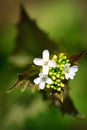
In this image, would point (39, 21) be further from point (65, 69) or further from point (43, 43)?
point (65, 69)

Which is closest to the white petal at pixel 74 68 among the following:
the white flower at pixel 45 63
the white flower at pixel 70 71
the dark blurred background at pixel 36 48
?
the white flower at pixel 70 71

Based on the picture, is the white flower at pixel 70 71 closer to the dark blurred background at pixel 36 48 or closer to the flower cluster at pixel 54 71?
the flower cluster at pixel 54 71

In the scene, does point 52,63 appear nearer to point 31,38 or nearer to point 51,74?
point 51,74

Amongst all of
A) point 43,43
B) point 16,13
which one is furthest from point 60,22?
point 43,43

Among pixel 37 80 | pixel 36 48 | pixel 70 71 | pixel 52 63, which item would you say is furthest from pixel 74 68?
pixel 36 48

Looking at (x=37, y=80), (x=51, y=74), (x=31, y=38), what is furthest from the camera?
(x=31, y=38)

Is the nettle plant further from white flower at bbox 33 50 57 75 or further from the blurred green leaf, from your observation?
the blurred green leaf
